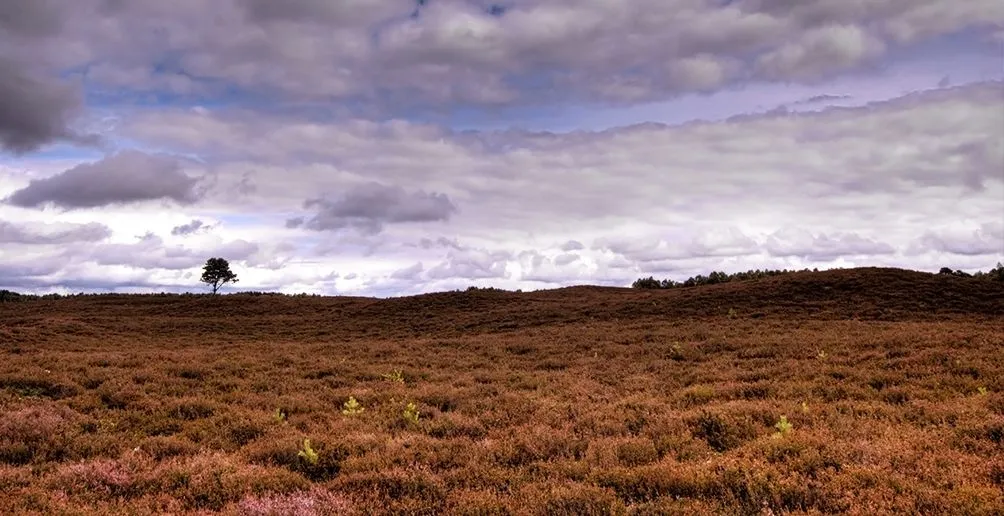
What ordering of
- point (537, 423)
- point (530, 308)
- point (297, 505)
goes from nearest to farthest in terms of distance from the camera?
point (297, 505) < point (537, 423) < point (530, 308)

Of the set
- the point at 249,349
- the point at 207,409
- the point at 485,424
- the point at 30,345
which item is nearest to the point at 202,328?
the point at 30,345

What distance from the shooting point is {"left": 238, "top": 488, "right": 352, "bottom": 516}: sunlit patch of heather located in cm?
822

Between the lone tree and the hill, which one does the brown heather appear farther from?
the lone tree

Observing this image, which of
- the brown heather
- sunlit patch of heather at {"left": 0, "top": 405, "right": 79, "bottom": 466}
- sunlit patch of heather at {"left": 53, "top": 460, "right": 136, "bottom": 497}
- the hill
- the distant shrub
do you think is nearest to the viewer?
the brown heather

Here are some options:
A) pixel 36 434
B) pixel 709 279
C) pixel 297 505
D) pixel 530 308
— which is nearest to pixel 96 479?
pixel 36 434

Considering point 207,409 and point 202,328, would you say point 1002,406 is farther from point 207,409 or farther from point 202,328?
point 202,328

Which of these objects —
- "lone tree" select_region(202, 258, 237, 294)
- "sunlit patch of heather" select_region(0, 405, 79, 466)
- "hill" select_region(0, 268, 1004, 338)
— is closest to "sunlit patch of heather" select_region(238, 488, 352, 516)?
"sunlit patch of heather" select_region(0, 405, 79, 466)

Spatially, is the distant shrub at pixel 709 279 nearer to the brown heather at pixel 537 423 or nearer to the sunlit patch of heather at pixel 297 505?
the brown heather at pixel 537 423

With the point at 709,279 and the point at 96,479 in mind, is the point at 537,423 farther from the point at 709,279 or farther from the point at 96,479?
the point at 709,279

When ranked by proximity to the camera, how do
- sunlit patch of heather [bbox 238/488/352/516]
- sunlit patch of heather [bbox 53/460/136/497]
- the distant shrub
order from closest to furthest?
sunlit patch of heather [bbox 238/488/352/516], sunlit patch of heather [bbox 53/460/136/497], the distant shrub

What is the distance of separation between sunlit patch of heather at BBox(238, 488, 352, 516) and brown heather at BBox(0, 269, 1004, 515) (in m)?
0.04

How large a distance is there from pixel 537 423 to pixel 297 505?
5.90 metres

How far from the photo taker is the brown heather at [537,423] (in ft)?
27.9

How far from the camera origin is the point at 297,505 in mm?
8453
